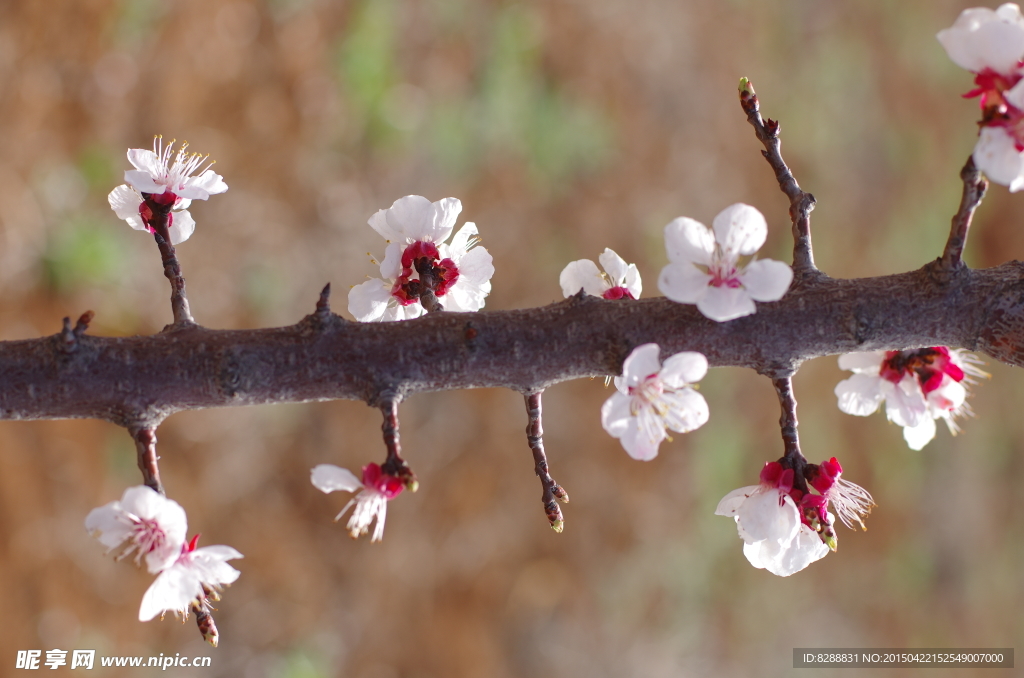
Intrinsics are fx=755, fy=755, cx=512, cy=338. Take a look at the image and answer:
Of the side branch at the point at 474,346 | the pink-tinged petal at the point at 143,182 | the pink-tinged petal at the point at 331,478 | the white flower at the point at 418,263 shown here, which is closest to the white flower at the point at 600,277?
the white flower at the point at 418,263

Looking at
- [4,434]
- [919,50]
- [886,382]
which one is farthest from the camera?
[919,50]

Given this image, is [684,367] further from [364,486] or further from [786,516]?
[364,486]

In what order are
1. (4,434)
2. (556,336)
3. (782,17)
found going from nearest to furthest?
(556,336) < (4,434) < (782,17)

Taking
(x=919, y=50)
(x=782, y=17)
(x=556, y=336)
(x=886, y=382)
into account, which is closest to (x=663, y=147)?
(x=782, y=17)

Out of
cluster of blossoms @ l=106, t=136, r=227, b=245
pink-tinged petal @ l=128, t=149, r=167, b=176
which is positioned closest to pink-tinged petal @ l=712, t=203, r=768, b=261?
cluster of blossoms @ l=106, t=136, r=227, b=245

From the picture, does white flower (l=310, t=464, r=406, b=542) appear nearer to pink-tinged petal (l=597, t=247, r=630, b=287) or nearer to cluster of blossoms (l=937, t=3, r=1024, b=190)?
pink-tinged petal (l=597, t=247, r=630, b=287)

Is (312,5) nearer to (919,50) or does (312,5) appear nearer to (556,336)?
(556,336)

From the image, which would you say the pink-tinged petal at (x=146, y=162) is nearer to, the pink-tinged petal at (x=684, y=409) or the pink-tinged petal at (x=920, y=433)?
the pink-tinged petal at (x=684, y=409)

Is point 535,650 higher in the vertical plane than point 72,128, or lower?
lower
